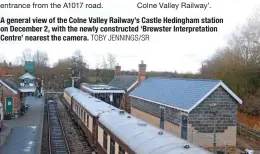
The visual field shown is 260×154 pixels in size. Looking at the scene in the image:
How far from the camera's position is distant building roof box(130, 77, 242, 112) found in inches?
743

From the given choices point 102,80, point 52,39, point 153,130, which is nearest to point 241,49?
point 52,39

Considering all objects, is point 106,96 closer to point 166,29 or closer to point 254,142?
point 254,142

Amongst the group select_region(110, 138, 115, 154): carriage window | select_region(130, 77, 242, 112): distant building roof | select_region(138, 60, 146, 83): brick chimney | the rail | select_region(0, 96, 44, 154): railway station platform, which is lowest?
the rail

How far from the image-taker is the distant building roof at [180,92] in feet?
61.9

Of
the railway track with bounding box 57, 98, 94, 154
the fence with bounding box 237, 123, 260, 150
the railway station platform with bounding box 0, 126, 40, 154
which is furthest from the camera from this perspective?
the fence with bounding box 237, 123, 260, 150

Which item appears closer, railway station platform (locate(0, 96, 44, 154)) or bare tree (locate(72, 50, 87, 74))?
railway station platform (locate(0, 96, 44, 154))

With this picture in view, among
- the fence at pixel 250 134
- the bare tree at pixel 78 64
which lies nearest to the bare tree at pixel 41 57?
the bare tree at pixel 78 64

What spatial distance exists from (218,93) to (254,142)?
5825 mm

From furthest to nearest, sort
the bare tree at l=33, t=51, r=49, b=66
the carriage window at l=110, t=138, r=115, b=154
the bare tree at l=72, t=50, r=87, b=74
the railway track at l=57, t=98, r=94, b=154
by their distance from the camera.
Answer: the bare tree at l=33, t=51, r=49, b=66 < the bare tree at l=72, t=50, r=87, b=74 < the railway track at l=57, t=98, r=94, b=154 < the carriage window at l=110, t=138, r=115, b=154

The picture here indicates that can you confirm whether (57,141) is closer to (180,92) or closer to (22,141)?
(22,141)

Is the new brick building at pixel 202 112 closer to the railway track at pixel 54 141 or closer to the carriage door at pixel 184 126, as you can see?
the carriage door at pixel 184 126

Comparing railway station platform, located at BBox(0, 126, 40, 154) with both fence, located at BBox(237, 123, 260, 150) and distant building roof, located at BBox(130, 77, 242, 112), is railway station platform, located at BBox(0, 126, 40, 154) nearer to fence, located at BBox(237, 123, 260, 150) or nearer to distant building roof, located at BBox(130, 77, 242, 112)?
distant building roof, located at BBox(130, 77, 242, 112)

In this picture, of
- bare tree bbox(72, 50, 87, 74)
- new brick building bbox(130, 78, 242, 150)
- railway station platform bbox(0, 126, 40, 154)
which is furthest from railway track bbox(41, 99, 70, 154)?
bare tree bbox(72, 50, 87, 74)

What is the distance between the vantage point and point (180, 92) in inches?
848
